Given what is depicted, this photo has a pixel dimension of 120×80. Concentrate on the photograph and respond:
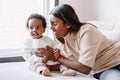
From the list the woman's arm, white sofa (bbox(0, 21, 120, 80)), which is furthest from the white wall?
the woman's arm

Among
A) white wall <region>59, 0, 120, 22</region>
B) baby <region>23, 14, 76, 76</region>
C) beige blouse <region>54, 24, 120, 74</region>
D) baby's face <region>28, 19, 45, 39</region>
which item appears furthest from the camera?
white wall <region>59, 0, 120, 22</region>

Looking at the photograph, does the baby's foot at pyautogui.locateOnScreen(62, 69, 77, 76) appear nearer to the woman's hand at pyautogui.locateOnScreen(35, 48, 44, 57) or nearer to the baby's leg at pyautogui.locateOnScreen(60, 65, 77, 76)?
the baby's leg at pyautogui.locateOnScreen(60, 65, 77, 76)

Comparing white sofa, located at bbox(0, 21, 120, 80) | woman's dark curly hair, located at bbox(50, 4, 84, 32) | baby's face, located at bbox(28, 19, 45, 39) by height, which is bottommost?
white sofa, located at bbox(0, 21, 120, 80)

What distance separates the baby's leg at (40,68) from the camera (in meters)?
1.54

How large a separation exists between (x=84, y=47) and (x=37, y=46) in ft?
1.41

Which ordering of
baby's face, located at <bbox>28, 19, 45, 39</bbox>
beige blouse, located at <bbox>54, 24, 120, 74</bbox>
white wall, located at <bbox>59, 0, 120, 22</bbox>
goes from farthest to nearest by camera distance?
1. white wall, located at <bbox>59, 0, 120, 22</bbox>
2. baby's face, located at <bbox>28, 19, 45, 39</bbox>
3. beige blouse, located at <bbox>54, 24, 120, 74</bbox>

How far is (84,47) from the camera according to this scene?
1480 millimetres

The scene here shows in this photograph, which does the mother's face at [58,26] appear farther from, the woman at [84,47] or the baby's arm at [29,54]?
the baby's arm at [29,54]

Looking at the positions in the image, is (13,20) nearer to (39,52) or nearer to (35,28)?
(35,28)

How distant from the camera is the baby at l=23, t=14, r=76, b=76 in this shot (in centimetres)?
163

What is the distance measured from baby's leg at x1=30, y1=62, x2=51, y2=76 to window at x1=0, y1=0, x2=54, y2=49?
73 cm

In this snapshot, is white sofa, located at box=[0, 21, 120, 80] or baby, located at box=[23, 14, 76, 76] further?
baby, located at box=[23, 14, 76, 76]

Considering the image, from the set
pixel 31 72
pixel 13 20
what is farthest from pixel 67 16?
pixel 13 20

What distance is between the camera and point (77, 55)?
167cm
